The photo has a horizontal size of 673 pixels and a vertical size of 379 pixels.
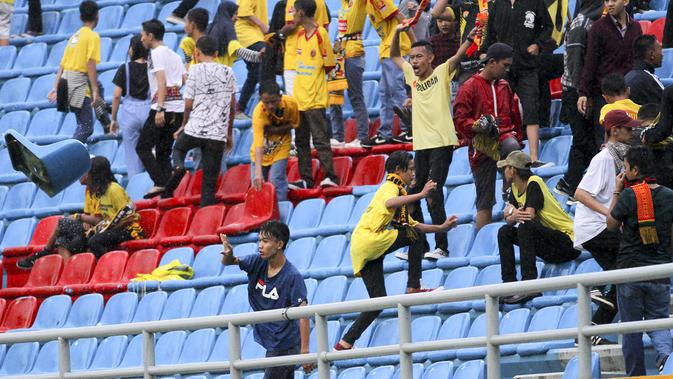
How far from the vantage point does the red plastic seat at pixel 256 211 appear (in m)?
13.5

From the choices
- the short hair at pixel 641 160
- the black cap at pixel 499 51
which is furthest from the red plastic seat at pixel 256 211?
the short hair at pixel 641 160

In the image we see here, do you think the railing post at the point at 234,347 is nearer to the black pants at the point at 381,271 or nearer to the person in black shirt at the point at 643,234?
the black pants at the point at 381,271

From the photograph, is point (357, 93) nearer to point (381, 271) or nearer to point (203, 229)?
point (203, 229)

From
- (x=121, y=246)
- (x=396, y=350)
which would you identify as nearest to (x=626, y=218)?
(x=396, y=350)

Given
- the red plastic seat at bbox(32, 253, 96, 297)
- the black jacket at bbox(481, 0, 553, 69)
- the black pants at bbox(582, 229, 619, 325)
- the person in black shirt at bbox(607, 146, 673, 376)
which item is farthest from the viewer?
the red plastic seat at bbox(32, 253, 96, 297)

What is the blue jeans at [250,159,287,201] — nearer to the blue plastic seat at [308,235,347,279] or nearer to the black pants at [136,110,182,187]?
the blue plastic seat at [308,235,347,279]

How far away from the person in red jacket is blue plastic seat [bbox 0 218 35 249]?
17.4 ft

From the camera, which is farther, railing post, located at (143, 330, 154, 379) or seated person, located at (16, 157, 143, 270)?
seated person, located at (16, 157, 143, 270)

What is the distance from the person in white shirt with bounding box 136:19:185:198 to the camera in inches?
577

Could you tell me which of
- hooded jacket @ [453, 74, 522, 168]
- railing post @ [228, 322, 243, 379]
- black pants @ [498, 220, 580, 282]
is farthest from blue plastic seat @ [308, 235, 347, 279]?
railing post @ [228, 322, 243, 379]

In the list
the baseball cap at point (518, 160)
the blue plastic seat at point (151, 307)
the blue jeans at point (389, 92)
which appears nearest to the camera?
the baseball cap at point (518, 160)

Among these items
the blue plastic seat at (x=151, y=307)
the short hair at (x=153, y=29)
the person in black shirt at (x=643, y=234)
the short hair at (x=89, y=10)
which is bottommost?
the blue plastic seat at (x=151, y=307)

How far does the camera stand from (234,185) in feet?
47.4

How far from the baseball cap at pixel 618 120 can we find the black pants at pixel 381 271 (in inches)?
62.3
